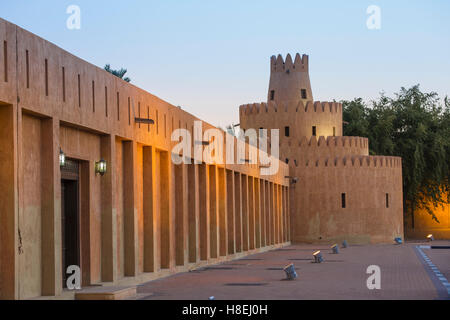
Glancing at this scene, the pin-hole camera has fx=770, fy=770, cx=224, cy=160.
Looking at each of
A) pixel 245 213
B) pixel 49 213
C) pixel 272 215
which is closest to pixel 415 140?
pixel 272 215

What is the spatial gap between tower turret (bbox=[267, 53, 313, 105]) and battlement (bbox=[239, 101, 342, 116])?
1767 mm

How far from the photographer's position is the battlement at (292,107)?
1812 inches

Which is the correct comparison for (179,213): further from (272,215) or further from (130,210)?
(272,215)

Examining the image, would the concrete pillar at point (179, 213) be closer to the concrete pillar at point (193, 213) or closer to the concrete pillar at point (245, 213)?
the concrete pillar at point (193, 213)

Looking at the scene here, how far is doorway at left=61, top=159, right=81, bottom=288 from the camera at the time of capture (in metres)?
14.9

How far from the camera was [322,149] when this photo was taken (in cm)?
4475

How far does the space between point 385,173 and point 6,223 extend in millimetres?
35509

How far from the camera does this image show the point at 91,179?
50.7 ft

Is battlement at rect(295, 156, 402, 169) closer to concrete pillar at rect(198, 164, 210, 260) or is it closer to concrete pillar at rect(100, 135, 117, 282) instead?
concrete pillar at rect(198, 164, 210, 260)

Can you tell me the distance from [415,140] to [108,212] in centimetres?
4169

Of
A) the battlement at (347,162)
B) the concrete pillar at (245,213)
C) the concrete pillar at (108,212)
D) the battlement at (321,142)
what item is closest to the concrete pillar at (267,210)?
the concrete pillar at (245,213)

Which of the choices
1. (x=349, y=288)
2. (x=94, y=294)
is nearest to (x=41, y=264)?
(x=94, y=294)

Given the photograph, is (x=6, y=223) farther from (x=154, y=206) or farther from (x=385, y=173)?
(x=385, y=173)
